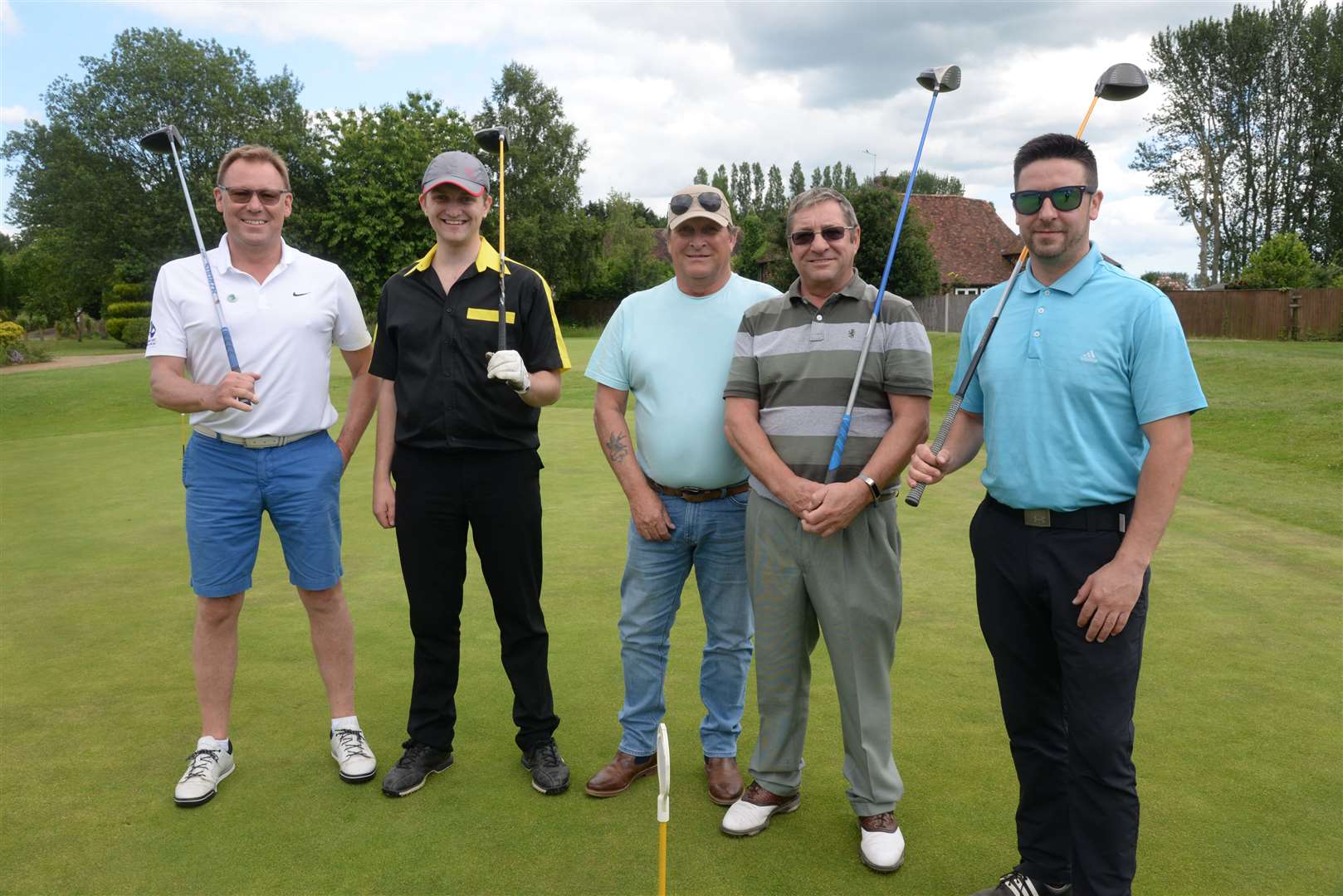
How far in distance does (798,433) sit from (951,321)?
30384mm

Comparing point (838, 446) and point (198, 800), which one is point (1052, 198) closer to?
point (838, 446)

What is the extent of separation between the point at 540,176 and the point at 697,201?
47.1 meters

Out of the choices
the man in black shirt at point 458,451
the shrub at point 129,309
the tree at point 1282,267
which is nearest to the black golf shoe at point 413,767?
the man in black shirt at point 458,451

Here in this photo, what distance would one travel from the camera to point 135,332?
36406mm

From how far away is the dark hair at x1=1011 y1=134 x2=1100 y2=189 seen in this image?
8.05 feet

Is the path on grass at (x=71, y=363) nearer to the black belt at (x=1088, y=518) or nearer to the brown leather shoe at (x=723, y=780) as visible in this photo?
the brown leather shoe at (x=723, y=780)

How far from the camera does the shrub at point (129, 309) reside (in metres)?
40.3

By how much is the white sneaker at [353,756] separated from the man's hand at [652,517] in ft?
4.10

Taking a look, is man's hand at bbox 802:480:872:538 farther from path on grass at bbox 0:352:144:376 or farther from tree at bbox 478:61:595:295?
tree at bbox 478:61:595:295

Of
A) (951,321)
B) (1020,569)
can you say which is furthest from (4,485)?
(951,321)

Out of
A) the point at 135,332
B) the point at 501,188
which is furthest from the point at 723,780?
the point at 135,332

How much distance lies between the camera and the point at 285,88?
5012 cm

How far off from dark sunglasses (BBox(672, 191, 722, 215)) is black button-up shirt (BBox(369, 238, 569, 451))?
0.54 meters

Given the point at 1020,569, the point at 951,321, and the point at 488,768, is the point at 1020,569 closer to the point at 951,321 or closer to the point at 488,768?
the point at 488,768
